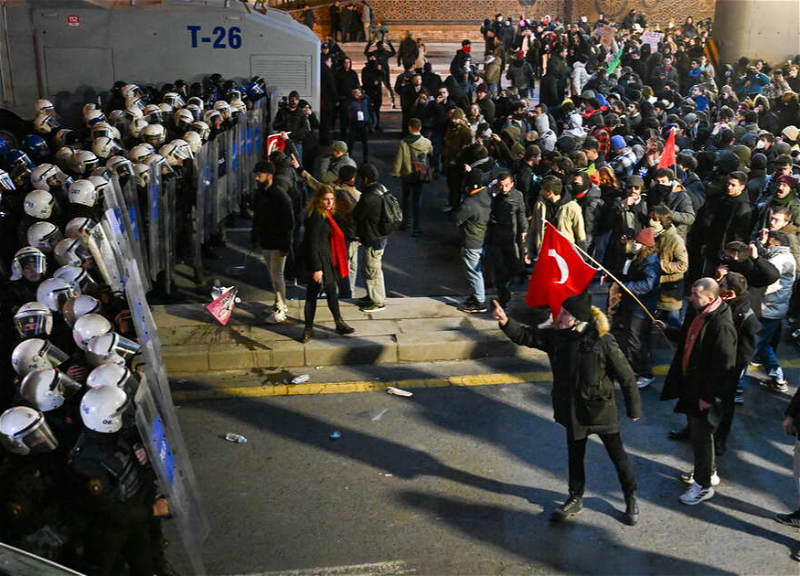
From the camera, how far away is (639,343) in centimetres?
862

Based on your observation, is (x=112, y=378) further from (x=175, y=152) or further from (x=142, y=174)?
(x=175, y=152)

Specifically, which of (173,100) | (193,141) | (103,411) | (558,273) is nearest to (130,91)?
(173,100)

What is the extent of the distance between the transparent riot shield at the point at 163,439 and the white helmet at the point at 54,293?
2.62ft

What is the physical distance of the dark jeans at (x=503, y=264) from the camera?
32.7 ft

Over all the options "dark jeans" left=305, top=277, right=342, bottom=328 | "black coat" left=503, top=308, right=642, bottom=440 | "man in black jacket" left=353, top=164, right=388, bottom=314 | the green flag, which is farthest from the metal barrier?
the green flag

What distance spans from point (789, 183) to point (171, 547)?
6.98m

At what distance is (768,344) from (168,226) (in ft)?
21.2

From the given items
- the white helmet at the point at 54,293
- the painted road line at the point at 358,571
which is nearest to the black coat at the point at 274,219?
the white helmet at the point at 54,293

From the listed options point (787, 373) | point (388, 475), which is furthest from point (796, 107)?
point (388, 475)

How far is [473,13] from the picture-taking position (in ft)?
118

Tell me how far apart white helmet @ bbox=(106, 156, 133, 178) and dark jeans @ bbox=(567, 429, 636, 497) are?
18.8 feet

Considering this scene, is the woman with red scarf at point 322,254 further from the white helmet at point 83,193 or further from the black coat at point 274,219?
the white helmet at point 83,193

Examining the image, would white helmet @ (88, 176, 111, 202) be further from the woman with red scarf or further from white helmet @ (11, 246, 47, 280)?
the woman with red scarf

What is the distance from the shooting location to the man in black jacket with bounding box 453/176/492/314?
9812 millimetres
